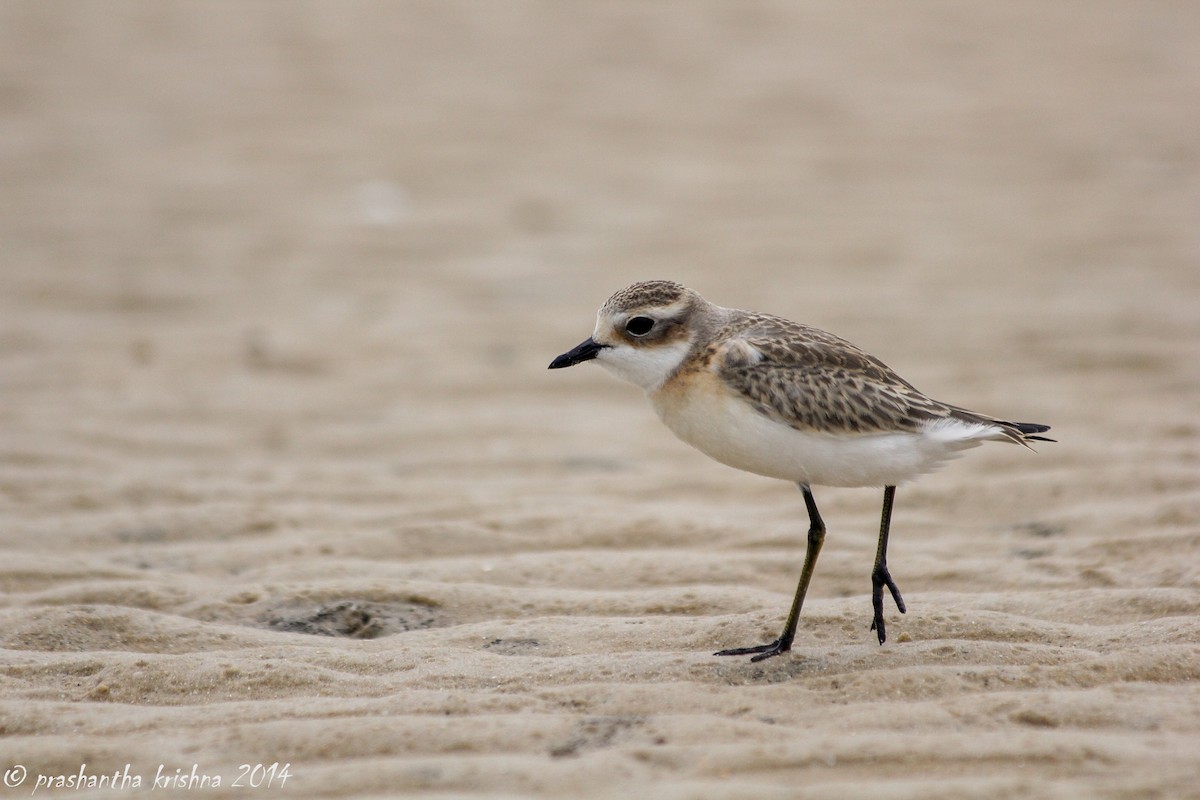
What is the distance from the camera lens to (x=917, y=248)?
10250 millimetres

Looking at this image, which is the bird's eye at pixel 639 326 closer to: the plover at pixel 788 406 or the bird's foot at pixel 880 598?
the plover at pixel 788 406

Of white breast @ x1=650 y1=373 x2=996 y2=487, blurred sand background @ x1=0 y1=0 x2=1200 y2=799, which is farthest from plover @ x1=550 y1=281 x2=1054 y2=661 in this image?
blurred sand background @ x1=0 y1=0 x2=1200 y2=799

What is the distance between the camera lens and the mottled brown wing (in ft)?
14.2

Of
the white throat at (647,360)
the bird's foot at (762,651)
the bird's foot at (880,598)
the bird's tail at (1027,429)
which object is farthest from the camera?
the white throat at (647,360)

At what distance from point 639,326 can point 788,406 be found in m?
0.67

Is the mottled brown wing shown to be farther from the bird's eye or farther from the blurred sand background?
→ the blurred sand background

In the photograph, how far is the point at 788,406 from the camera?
14.1 feet

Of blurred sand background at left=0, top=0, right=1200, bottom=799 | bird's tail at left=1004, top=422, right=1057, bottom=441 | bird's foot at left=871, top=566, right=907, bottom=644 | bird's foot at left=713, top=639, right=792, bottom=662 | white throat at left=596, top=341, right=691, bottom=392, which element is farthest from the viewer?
white throat at left=596, top=341, right=691, bottom=392

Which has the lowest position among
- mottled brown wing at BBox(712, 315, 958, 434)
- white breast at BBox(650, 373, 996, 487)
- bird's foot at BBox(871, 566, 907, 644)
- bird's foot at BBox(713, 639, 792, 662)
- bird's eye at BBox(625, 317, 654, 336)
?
bird's foot at BBox(713, 639, 792, 662)

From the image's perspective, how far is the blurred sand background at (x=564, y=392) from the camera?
3.69 m

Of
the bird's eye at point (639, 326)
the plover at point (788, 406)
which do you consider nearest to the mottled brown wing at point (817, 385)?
the plover at point (788, 406)

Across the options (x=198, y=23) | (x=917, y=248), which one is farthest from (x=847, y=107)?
(x=198, y=23)

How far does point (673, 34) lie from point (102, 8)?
6890 millimetres

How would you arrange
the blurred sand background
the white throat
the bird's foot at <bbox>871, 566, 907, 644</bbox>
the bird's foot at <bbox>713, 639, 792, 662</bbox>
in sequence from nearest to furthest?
the blurred sand background → the bird's foot at <bbox>713, 639, 792, 662</bbox> → the bird's foot at <bbox>871, 566, 907, 644</bbox> → the white throat
